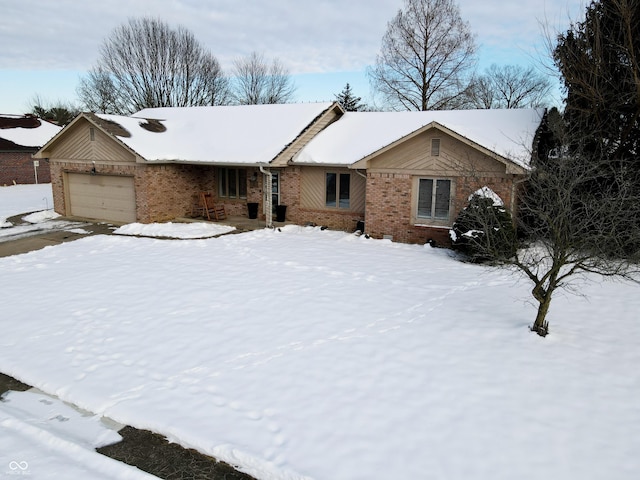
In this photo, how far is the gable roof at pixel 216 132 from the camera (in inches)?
688

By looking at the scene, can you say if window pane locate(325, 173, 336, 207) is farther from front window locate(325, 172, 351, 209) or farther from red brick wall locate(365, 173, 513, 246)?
red brick wall locate(365, 173, 513, 246)

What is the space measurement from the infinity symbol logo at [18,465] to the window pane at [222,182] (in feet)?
51.3

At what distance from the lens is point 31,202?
25406 mm

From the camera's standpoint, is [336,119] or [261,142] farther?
[336,119]

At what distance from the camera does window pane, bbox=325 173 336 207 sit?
17.5 m

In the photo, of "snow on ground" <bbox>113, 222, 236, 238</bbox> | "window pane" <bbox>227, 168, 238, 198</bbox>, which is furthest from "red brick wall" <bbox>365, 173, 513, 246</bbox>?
"window pane" <bbox>227, 168, 238, 198</bbox>

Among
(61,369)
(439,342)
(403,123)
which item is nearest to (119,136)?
(403,123)

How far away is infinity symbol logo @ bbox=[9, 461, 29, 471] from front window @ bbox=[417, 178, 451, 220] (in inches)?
496

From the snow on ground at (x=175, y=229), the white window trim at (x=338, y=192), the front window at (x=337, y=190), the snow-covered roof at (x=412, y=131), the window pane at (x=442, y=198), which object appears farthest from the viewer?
the front window at (x=337, y=190)

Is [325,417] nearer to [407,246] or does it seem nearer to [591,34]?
[407,246]

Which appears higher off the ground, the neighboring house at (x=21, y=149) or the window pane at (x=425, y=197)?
the neighboring house at (x=21, y=149)

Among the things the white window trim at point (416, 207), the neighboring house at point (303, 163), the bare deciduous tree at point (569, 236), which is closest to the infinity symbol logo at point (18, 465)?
the bare deciduous tree at point (569, 236)

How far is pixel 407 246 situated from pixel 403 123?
5.76 metres

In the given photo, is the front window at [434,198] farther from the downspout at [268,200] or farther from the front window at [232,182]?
the front window at [232,182]
